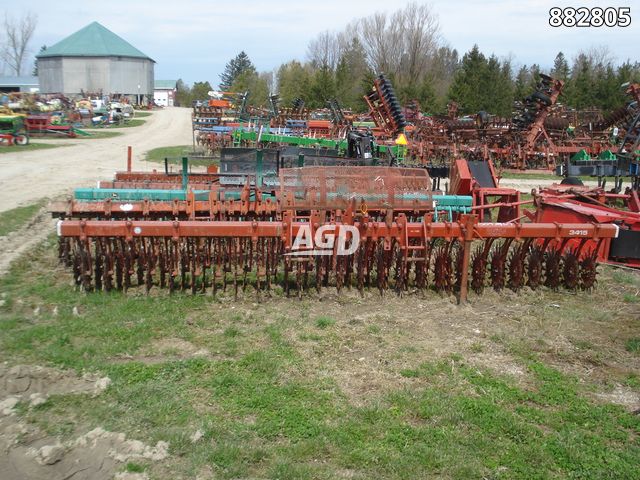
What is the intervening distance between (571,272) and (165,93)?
280 feet

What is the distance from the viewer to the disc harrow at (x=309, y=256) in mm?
6129

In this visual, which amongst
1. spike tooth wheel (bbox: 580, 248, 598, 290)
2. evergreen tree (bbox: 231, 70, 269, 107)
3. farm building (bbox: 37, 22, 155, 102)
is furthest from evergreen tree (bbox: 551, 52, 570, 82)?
farm building (bbox: 37, 22, 155, 102)

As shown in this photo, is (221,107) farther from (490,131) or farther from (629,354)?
(629,354)

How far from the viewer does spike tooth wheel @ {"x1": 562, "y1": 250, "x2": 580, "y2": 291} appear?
6.85 meters

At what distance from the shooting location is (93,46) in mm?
73750

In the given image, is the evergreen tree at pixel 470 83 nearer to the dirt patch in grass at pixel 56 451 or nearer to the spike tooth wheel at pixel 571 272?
the spike tooth wheel at pixel 571 272

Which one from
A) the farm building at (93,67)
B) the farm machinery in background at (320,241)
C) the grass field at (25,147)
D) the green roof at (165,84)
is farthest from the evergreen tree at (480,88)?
the green roof at (165,84)

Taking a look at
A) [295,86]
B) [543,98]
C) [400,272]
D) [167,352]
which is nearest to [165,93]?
[295,86]

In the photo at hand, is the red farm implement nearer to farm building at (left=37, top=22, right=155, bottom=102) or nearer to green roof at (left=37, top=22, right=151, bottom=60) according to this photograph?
farm building at (left=37, top=22, right=155, bottom=102)

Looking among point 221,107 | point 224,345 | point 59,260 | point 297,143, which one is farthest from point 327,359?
point 221,107

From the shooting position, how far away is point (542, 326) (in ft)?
19.2

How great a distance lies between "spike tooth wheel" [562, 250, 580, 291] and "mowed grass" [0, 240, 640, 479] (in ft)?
4.82

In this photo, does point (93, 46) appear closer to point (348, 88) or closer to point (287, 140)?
point (348, 88)

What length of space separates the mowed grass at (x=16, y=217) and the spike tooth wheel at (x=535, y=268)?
7.39 meters
